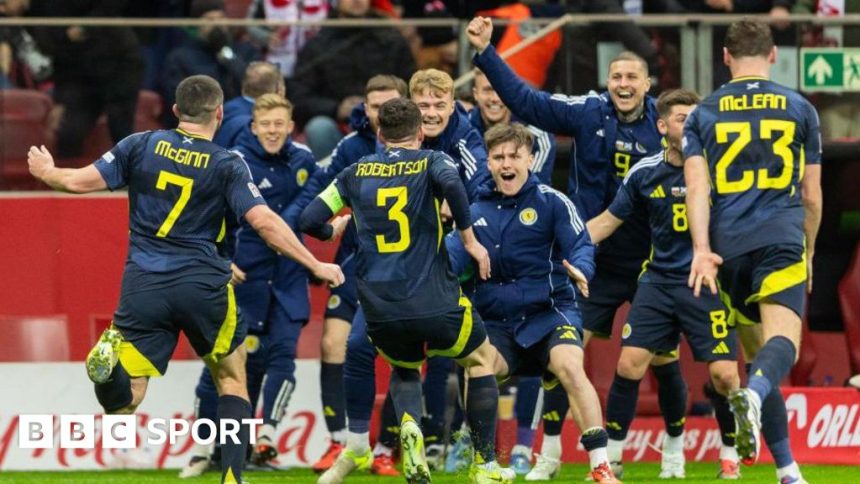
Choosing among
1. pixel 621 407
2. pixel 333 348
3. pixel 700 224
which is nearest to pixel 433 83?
pixel 333 348

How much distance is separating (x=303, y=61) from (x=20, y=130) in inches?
82.6

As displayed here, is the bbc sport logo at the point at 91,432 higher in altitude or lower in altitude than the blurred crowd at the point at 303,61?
lower

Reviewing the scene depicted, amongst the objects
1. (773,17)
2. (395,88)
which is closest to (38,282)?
(395,88)

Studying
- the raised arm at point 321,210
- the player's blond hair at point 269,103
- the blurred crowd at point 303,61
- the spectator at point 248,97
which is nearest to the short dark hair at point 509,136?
the raised arm at point 321,210

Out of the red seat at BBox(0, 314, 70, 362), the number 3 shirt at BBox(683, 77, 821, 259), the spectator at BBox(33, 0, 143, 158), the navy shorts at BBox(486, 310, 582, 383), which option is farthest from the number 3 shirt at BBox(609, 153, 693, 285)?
the red seat at BBox(0, 314, 70, 362)

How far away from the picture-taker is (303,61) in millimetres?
12469

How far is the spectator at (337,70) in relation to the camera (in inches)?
490

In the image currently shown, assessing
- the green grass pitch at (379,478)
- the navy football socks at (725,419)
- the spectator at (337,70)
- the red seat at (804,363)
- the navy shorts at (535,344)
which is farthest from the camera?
the red seat at (804,363)

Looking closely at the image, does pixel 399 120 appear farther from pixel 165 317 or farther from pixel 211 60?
pixel 211 60

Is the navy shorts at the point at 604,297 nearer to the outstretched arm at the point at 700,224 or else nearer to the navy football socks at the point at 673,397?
the navy football socks at the point at 673,397

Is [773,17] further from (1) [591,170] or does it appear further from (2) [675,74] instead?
(1) [591,170]

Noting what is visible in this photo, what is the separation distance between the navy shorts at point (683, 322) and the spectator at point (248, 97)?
2964mm

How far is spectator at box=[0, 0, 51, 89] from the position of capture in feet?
40.1

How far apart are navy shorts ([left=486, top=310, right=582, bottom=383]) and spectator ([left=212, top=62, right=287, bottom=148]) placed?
8.63 ft
